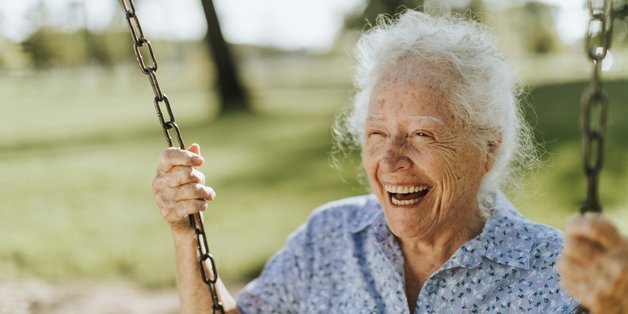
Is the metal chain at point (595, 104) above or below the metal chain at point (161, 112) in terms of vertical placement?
below

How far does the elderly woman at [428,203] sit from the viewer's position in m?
2.35

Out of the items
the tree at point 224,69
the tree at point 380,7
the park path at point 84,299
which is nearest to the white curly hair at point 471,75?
the park path at point 84,299

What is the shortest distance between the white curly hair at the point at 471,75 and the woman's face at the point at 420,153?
0.06 metres

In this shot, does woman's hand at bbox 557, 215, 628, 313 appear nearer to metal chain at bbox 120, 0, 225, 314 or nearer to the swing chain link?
the swing chain link

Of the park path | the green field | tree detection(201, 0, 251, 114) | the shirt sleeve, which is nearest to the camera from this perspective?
the shirt sleeve

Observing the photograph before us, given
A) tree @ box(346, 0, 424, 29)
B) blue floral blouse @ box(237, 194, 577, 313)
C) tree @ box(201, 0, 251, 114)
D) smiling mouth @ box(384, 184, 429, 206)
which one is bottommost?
blue floral blouse @ box(237, 194, 577, 313)

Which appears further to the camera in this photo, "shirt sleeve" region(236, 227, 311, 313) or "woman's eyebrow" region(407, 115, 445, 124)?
"shirt sleeve" region(236, 227, 311, 313)

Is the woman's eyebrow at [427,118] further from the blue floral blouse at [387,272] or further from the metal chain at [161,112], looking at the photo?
the metal chain at [161,112]

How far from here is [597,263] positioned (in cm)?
153

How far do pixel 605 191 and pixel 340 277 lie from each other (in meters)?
5.68

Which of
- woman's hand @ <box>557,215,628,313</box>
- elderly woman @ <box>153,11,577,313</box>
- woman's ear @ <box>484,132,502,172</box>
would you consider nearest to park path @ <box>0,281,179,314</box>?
elderly woman @ <box>153,11,577,313</box>


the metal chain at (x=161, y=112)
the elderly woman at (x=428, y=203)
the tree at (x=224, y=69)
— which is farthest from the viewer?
the tree at (x=224, y=69)

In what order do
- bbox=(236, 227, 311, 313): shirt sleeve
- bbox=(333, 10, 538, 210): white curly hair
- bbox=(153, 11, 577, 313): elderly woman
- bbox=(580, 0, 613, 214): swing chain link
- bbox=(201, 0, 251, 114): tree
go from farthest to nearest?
bbox=(201, 0, 251, 114): tree
bbox=(236, 227, 311, 313): shirt sleeve
bbox=(333, 10, 538, 210): white curly hair
bbox=(153, 11, 577, 313): elderly woman
bbox=(580, 0, 613, 214): swing chain link

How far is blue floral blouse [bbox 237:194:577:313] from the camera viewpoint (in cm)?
233
